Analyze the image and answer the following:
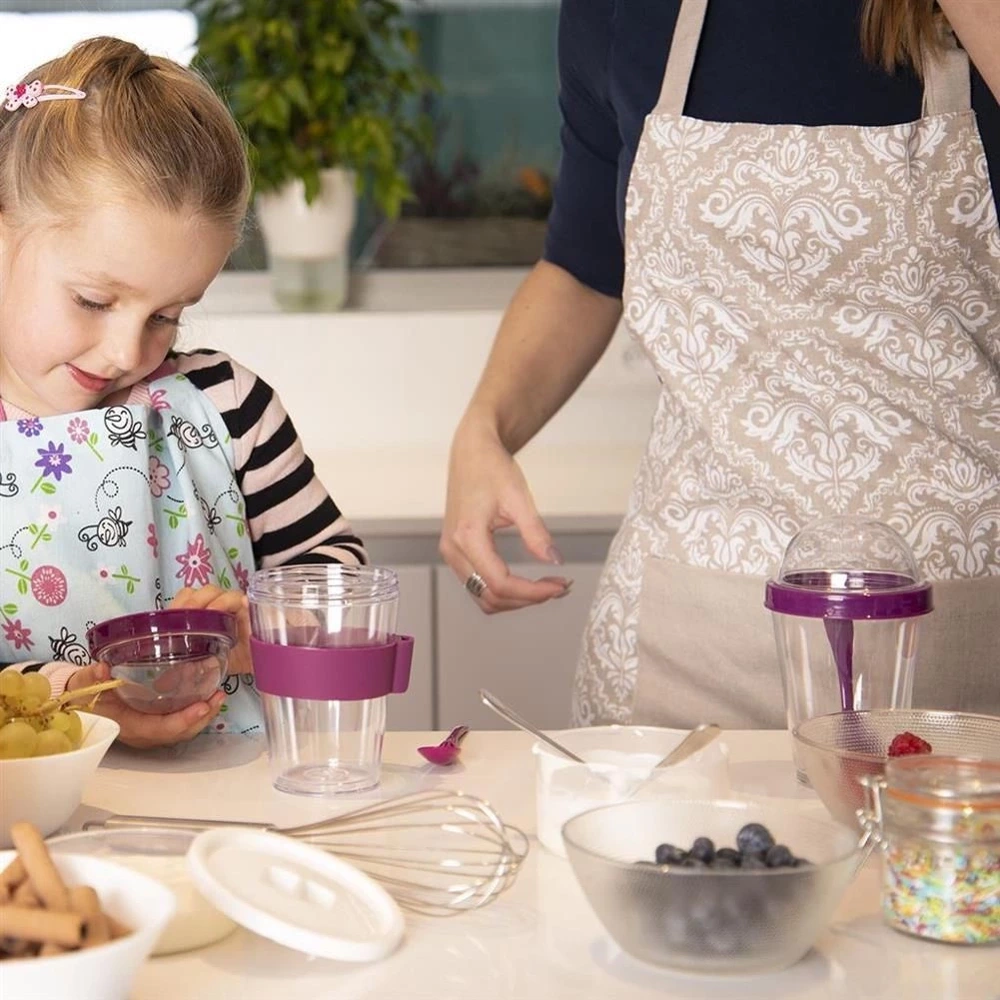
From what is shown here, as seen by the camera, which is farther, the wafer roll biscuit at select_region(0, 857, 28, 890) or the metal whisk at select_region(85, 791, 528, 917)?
the metal whisk at select_region(85, 791, 528, 917)

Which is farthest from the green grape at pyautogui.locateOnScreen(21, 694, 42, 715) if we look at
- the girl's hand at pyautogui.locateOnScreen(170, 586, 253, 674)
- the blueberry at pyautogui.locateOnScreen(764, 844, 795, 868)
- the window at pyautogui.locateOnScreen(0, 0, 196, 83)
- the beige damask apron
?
the window at pyautogui.locateOnScreen(0, 0, 196, 83)

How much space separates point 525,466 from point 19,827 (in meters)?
1.91

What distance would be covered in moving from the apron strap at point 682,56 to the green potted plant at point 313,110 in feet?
4.34

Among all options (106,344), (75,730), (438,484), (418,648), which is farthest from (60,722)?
(438,484)

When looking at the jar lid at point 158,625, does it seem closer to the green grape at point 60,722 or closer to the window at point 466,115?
the green grape at point 60,722

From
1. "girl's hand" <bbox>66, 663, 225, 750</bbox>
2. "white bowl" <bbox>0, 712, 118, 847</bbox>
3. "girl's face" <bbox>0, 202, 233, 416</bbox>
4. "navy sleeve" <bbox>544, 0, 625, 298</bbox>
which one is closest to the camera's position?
"white bowl" <bbox>0, 712, 118, 847</bbox>

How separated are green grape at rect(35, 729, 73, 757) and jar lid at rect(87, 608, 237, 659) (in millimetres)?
157

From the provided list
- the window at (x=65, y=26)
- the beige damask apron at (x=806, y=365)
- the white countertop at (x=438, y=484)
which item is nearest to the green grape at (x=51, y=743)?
the beige damask apron at (x=806, y=365)

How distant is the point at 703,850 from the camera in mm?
777

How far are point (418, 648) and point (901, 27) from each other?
1.24 meters

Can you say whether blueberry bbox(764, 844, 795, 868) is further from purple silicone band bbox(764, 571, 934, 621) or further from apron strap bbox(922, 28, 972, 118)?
apron strap bbox(922, 28, 972, 118)

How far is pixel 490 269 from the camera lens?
302 centimetres

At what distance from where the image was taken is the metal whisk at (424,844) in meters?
0.87

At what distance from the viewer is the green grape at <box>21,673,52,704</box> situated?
99cm
